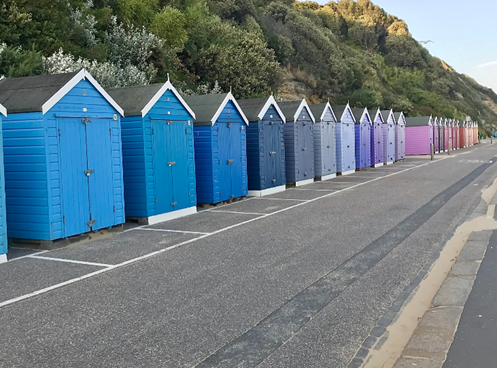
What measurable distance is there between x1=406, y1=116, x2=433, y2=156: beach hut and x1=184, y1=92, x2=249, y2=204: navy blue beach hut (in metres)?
30.3

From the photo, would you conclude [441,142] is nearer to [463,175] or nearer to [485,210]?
[463,175]

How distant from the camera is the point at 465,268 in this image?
7.32 meters

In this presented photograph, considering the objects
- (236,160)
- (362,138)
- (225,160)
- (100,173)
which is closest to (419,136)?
(362,138)

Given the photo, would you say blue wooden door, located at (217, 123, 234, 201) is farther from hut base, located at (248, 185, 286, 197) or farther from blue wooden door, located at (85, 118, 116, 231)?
blue wooden door, located at (85, 118, 116, 231)

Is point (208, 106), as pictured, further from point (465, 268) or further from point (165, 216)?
point (465, 268)

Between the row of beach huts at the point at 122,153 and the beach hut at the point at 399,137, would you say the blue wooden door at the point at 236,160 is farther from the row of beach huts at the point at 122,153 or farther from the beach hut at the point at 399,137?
the beach hut at the point at 399,137

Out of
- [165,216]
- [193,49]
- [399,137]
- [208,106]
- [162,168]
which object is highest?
[193,49]

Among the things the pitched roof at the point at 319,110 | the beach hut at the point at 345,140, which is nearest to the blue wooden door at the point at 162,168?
the pitched roof at the point at 319,110

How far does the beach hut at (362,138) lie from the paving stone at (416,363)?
22.8 m

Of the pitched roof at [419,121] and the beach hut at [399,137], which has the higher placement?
the pitched roof at [419,121]

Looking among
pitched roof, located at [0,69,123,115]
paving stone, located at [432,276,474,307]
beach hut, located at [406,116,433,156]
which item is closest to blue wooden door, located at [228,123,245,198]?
pitched roof, located at [0,69,123,115]

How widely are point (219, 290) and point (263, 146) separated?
10.9m

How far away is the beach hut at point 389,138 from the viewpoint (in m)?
30.9

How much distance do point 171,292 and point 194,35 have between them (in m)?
27.5
